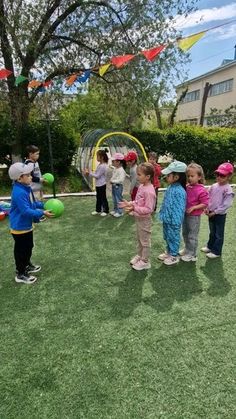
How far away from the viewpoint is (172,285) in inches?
161

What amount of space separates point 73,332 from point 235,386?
4.92ft

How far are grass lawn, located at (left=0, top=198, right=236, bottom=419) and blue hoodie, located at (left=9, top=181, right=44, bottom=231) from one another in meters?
0.79

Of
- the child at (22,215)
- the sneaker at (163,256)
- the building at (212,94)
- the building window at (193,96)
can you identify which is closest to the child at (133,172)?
the sneaker at (163,256)

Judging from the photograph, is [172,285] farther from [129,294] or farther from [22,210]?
[22,210]

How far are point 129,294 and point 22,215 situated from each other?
5.14 feet

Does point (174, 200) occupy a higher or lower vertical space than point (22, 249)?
higher

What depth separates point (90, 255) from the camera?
5035 millimetres

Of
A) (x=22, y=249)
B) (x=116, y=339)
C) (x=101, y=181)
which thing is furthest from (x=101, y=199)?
(x=116, y=339)

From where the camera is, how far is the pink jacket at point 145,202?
13.6 feet

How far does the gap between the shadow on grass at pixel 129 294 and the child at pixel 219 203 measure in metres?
1.24

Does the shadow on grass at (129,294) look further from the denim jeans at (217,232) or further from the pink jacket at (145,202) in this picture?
the denim jeans at (217,232)

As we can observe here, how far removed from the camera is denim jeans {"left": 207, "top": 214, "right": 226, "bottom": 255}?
188 inches

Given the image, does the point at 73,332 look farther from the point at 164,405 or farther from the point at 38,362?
the point at 164,405

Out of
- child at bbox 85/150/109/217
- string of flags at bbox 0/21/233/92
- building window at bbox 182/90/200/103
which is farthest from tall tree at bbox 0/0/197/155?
building window at bbox 182/90/200/103
